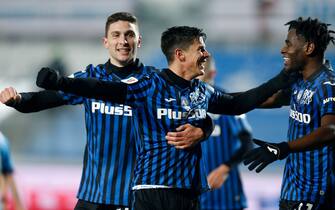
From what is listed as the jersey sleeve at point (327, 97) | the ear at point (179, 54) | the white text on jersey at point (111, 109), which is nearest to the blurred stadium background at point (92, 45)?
the white text on jersey at point (111, 109)

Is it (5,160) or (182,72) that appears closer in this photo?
(182,72)

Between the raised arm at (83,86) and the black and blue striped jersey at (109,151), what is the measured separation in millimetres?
611

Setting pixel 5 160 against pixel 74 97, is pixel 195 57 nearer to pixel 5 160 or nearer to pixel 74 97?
pixel 74 97

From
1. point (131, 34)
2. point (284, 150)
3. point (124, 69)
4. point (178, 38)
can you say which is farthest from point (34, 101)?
point (284, 150)

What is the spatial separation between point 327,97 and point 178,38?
42.2 inches

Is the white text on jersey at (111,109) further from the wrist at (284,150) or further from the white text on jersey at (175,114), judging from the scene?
the wrist at (284,150)

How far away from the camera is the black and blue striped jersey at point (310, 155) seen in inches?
228

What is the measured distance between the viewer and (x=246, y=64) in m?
15.4

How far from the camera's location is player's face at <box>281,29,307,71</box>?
596 centimetres

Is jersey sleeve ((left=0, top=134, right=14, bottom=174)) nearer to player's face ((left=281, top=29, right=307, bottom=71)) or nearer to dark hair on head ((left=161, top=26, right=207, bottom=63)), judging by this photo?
dark hair on head ((left=161, top=26, right=207, bottom=63))

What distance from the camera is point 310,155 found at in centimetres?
587

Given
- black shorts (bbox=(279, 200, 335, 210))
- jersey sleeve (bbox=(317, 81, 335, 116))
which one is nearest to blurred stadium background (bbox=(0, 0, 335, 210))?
black shorts (bbox=(279, 200, 335, 210))

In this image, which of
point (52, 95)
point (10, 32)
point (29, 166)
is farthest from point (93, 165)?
point (10, 32)

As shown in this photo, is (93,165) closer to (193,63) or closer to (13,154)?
(193,63)
